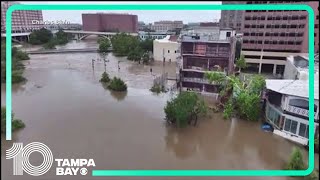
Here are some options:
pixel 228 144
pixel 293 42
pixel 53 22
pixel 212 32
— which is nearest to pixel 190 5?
A: pixel 53 22

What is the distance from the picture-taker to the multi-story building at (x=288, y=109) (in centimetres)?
253

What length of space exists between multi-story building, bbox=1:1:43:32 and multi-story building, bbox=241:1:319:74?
3.61 ft

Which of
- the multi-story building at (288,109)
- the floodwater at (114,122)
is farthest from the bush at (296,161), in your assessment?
the multi-story building at (288,109)

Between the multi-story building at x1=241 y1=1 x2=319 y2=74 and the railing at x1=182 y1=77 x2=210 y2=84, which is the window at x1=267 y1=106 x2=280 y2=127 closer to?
the multi-story building at x1=241 y1=1 x2=319 y2=74

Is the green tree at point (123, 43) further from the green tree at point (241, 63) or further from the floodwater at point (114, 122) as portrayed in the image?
the green tree at point (241, 63)

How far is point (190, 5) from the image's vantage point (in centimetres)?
94

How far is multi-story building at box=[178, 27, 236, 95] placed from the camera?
1.75 metres

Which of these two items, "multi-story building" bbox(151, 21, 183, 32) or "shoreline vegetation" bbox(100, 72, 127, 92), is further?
"shoreline vegetation" bbox(100, 72, 127, 92)

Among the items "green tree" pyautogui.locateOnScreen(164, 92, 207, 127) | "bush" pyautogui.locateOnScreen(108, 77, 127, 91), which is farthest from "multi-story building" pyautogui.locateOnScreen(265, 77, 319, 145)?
"bush" pyautogui.locateOnScreen(108, 77, 127, 91)

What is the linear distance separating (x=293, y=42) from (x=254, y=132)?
134 centimetres

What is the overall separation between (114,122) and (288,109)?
190cm

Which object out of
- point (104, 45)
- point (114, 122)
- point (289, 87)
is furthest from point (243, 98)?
point (104, 45)

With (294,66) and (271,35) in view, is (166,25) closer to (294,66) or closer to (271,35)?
(271,35)

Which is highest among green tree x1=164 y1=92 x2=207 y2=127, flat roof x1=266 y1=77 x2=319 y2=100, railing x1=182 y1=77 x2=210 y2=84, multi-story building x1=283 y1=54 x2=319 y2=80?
multi-story building x1=283 y1=54 x2=319 y2=80
